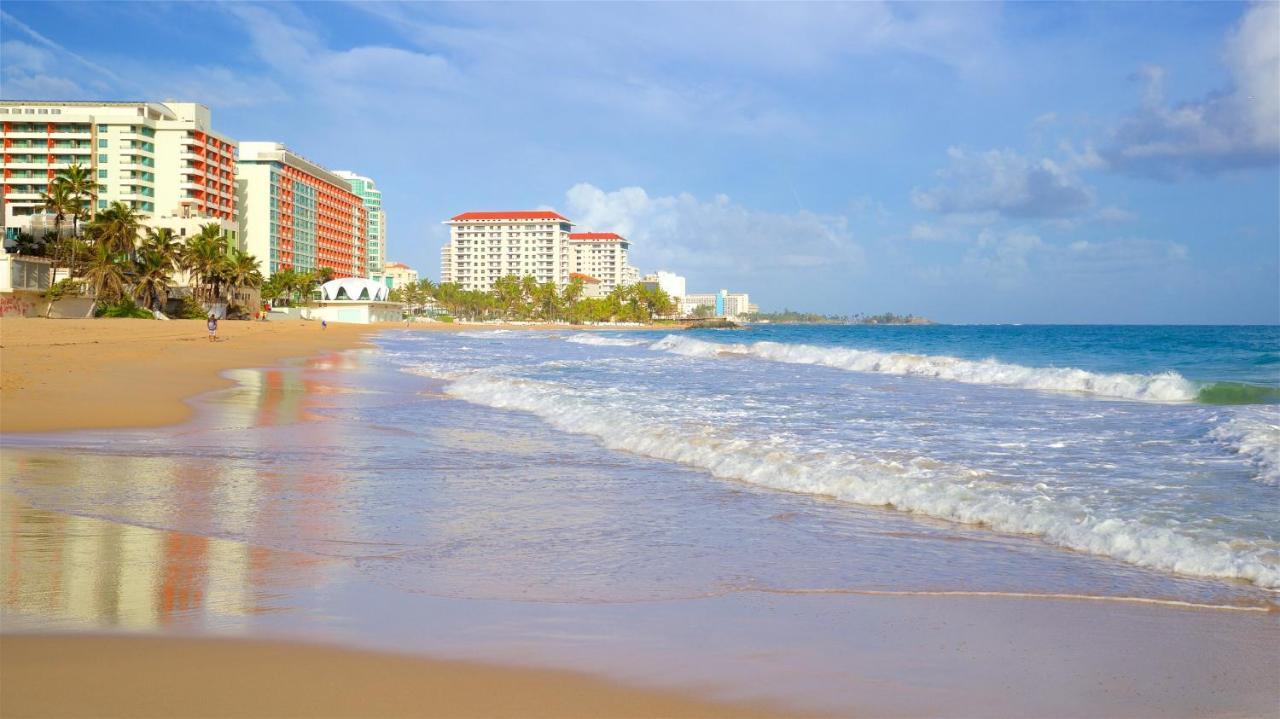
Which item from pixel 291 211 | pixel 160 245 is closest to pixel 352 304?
pixel 291 211

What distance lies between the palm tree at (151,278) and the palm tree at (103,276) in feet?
13.3

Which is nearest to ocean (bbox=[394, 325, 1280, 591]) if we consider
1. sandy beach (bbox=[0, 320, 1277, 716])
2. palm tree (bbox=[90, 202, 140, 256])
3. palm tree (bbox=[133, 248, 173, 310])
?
sandy beach (bbox=[0, 320, 1277, 716])

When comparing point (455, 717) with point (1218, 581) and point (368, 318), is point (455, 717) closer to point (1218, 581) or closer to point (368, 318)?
point (1218, 581)

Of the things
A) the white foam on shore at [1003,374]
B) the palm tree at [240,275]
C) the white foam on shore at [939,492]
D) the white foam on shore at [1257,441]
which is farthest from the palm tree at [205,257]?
the white foam on shore at [1257,441]

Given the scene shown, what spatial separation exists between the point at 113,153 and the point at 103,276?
123ft

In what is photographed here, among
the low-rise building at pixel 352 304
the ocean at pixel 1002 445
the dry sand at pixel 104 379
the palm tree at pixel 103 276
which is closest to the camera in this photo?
the ocean at pixel 1002 445

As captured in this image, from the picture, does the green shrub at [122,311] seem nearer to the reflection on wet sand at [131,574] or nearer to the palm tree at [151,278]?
the palm tree at [151,278]

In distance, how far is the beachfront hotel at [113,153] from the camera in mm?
93125

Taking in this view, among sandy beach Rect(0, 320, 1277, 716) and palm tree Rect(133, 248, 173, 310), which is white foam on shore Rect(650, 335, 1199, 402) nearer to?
sandy beach Rect(0, 320, 1277, 716)

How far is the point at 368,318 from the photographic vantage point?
4633 inches

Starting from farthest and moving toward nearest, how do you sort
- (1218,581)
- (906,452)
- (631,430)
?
1. (631,430)
2. (906,452)
3. (1218,581)

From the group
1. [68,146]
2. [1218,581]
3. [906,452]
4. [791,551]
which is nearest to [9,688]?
[791,551]

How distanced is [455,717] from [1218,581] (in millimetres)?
4963

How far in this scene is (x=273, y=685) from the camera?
3781 mm
